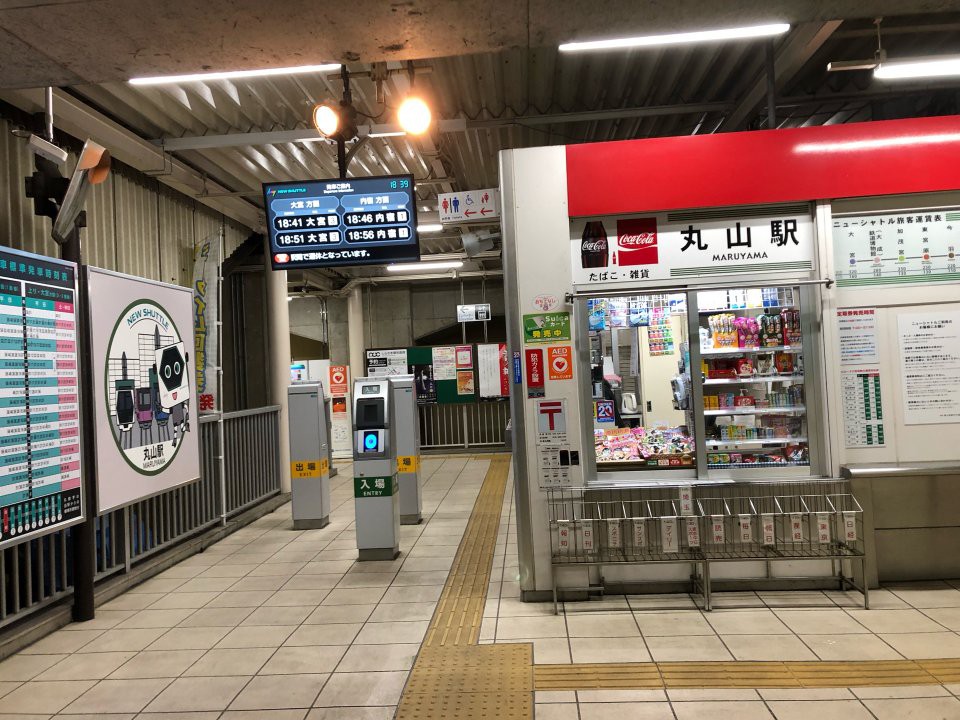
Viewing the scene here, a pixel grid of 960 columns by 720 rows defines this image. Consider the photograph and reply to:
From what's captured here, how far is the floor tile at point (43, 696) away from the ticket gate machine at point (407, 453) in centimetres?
378

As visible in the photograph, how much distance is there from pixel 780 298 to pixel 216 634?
445 cm

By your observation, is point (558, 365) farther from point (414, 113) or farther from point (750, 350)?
point (414, 113)

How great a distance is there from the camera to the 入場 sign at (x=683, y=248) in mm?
4410

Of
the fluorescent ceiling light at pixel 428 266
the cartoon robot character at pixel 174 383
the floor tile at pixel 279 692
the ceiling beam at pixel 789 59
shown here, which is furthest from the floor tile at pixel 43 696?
the fluorescent ceiling light at pixel 428 266

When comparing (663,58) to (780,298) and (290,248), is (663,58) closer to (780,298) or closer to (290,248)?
(780,298)

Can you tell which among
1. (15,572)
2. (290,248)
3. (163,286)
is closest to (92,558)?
(15,572)

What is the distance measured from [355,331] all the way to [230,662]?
10.2 metres

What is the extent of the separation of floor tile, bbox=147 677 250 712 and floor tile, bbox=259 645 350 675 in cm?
18

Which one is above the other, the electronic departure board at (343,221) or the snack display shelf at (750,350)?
the electronic departure board at (343,221)

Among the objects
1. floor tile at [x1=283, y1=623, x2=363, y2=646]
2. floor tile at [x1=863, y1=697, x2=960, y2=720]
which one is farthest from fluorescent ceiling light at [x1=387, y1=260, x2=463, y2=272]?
floor tile at [x1=863, y1=697, x2=960, y2=720]

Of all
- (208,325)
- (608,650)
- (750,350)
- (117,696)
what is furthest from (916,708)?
(208,325)

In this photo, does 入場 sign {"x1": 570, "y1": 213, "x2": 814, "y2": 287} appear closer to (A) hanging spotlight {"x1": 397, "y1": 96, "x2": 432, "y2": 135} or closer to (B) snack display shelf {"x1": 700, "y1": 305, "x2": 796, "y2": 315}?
(B) snack display shelf {"x1": 700, "y1": 305, "x2": 796, "y2": 315}

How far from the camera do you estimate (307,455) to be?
677 cm

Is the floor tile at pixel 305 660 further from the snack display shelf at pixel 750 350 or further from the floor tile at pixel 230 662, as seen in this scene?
the snack display shelf at pixel 750 350
